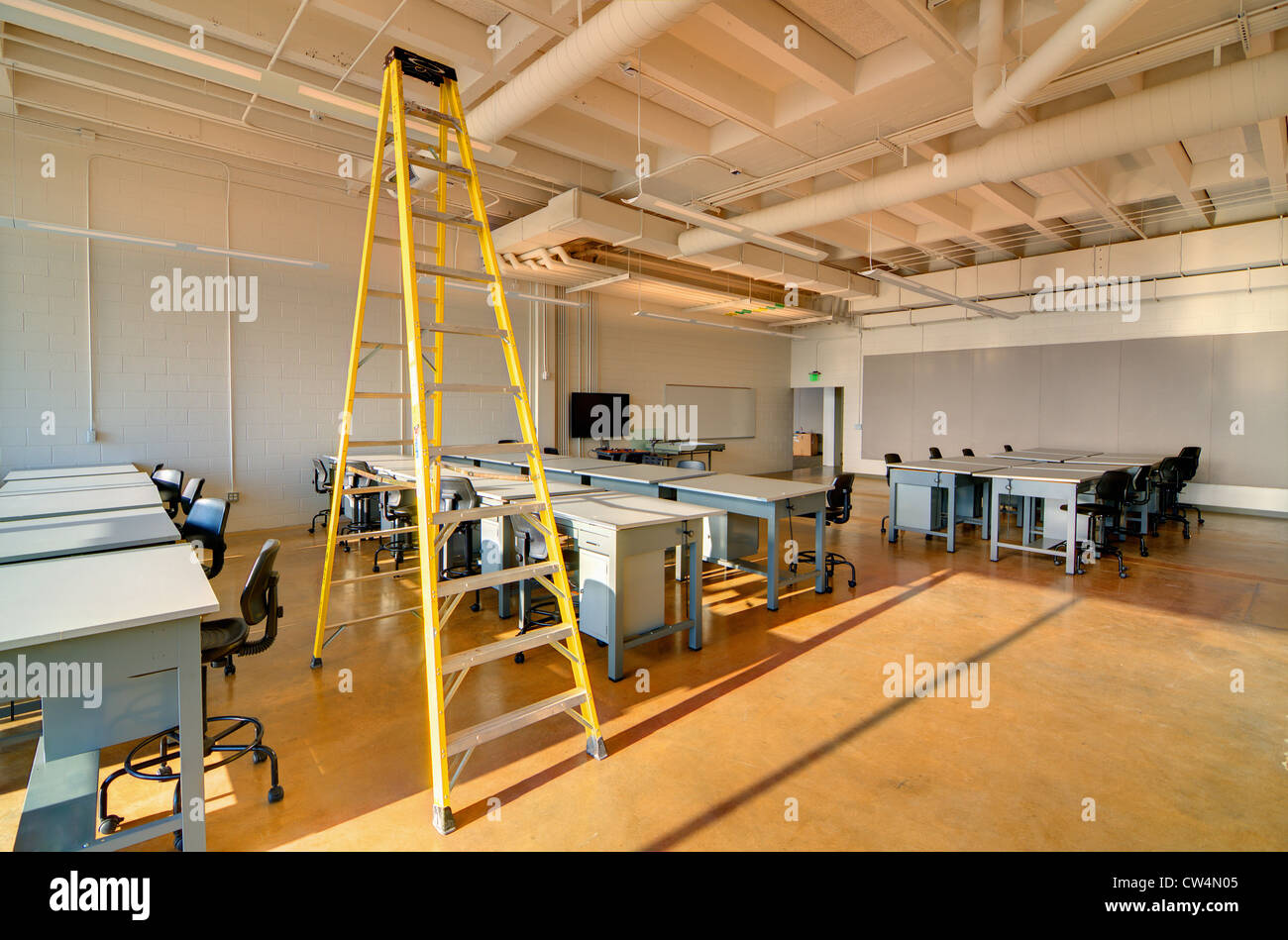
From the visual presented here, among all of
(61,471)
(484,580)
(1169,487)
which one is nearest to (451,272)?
(484,580)

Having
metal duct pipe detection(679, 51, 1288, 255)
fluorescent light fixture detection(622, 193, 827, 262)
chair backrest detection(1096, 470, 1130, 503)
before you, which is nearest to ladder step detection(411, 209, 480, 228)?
fluorescent light fixture detection(622, 193, 827, 262)

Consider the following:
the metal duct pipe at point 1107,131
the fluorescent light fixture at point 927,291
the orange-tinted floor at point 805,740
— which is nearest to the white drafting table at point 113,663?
the orange-tinted floor at point 805,740

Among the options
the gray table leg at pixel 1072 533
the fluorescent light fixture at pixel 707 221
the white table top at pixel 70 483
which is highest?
the fluorescent light fixture at pixel 707 221

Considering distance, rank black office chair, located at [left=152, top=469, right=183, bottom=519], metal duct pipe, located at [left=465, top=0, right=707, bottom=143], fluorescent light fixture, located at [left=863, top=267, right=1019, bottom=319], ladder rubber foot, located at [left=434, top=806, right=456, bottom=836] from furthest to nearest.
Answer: fluorescent light fixture, located at [left=863, top=267, right=1019, bottom=319]
black office chair, located at [left=152, top=469, right=183, bottom=519]
metal duct pipe, located at [left=465, top=0, right=707, bottom=143]
ladder rubber foot, located at [left=434, top=806, right=456, bottom=836]

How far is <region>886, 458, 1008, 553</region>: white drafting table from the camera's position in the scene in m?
6.45

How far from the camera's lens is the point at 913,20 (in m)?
3.69

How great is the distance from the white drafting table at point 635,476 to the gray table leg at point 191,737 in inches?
138

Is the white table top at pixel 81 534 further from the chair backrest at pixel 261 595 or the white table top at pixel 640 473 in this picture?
the white table top at pixel 640 473

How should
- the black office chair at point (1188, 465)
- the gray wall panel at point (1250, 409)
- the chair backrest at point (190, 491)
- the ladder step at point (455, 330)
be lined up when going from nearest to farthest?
1. the ladder step at point (455, 330)
2. the chair backrest at point (190, 491)
3. the black office chair at point (1188, 465)
4. the gray wall panel at point (1250, 409)

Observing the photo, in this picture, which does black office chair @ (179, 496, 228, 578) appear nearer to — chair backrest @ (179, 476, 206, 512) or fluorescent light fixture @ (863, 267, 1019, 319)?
chair backrest @ (179, 476, 206, 512)

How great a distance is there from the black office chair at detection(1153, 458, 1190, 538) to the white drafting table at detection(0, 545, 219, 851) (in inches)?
338

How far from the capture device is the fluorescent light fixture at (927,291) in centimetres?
693

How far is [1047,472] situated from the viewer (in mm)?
6184
